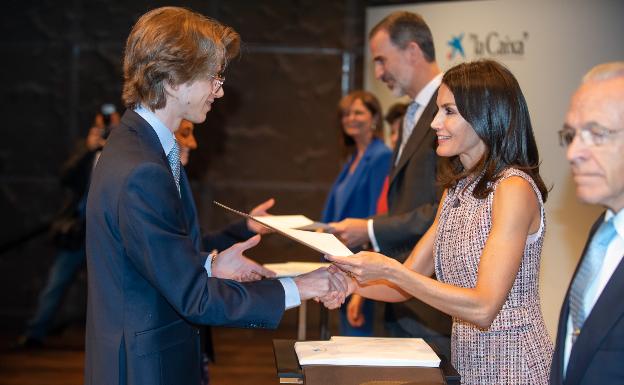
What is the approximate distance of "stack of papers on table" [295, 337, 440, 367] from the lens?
84.4 inches

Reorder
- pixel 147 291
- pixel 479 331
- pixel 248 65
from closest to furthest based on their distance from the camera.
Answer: pixel 147 291 < pixel 479 331 < pixel 248 65

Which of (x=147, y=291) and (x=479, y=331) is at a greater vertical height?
(x=147, y=291)

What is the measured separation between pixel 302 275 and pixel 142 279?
55cm

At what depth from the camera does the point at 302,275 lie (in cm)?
253

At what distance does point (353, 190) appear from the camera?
5008 millimetres

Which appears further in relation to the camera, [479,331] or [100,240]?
[479,331]

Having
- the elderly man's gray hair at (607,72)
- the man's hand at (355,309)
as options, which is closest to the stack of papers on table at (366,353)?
the elderly man's gray hair at (607,72)

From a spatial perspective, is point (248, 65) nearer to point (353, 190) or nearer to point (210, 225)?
point (210, 225)

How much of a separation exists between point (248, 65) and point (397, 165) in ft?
12.0

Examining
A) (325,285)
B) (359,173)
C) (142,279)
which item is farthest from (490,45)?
(142,279)

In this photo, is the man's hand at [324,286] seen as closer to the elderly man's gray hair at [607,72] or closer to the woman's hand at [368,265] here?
the woman's hand at [368,265]

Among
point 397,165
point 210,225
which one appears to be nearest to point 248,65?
point 210,225

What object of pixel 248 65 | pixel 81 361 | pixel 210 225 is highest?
pixel 248 65

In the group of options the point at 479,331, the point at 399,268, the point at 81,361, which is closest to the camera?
the point at 399,268
